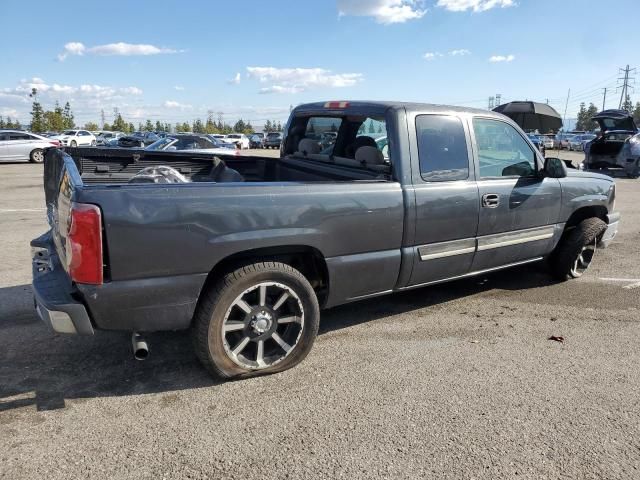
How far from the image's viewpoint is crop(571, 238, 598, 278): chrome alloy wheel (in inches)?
210

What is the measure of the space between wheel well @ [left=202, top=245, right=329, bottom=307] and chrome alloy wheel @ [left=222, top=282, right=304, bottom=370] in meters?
0.19

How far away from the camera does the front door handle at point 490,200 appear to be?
13.4 feet

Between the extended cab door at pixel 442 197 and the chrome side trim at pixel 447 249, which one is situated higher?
the extended cab door at pixel 442 197

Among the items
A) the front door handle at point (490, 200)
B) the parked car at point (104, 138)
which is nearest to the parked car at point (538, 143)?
the front door handle at point (490, 200)

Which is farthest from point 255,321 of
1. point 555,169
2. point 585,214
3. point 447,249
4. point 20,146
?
point 20,146

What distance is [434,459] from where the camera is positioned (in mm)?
2496

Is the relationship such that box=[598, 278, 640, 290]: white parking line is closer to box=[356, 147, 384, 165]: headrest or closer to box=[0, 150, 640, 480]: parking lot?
box=[0, 150, 640, 480]: parking lot

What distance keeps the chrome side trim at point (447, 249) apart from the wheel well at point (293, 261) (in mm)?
819

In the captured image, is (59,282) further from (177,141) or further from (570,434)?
(177,141)

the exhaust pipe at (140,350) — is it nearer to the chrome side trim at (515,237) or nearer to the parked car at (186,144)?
the chrome side trim at (515,237)

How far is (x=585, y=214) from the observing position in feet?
17.2

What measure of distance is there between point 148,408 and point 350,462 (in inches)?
49.6

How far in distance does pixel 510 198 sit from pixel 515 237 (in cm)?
39

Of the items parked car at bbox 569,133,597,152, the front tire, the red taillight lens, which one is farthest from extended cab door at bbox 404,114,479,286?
parked car at bbox 569,133,597,152
